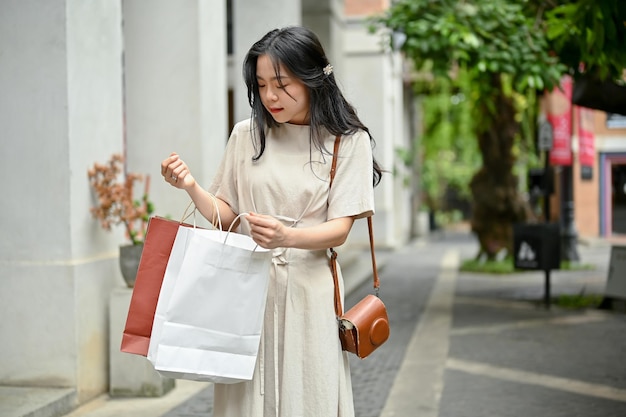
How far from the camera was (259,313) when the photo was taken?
2.76m

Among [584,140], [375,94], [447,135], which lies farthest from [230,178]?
[447,135]

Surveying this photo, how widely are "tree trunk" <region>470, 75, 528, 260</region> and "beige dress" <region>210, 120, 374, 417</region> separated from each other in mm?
14814

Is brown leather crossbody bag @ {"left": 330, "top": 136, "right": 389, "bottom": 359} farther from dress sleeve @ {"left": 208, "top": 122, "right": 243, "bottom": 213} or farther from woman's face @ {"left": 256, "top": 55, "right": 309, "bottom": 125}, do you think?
dress sleeve @ {"left": 208, "top": 122, "right": 243, "bottom": 213}

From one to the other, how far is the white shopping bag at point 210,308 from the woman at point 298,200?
191 millimetres

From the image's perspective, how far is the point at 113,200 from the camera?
612cm

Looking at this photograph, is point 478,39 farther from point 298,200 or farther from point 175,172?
point 175,172

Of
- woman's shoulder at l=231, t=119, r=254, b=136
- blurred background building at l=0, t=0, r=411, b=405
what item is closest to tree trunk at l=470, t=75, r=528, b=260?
blurred background building at l=0, t=0, r=411, b=405

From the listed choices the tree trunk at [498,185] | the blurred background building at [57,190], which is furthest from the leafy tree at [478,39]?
the tree trunk at [498,185]

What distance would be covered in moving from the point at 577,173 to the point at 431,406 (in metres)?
27.5

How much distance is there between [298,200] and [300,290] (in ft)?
1.01

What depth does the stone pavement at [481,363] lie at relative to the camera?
6.03m

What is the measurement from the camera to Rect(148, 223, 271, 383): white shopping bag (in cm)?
267

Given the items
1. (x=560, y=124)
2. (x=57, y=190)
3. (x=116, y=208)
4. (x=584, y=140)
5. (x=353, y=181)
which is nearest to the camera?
(x=353, y=181)

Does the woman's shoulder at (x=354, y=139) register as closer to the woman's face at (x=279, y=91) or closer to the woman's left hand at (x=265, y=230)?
the woman's face at (x=279, y=91)
